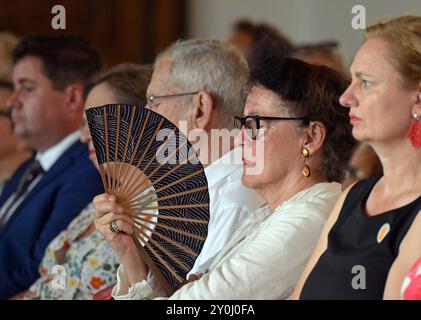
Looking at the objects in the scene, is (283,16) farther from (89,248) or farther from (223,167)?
(223,167)

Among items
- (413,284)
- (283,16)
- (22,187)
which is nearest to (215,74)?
(413,284)

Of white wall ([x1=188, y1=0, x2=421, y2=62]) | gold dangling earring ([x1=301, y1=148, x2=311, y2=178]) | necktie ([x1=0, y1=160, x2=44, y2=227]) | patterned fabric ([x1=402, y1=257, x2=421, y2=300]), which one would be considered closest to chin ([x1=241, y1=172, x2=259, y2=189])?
gold dangling earring ([x1=301, y1=148, x2=311, y2=178])

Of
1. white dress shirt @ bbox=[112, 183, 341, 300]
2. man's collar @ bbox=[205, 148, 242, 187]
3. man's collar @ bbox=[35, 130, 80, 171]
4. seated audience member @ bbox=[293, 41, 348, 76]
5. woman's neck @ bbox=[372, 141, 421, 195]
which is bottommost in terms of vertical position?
man's collar @ bbox=[35, 130, 80, 171]

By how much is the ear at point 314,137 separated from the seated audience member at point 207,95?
13.4 inches

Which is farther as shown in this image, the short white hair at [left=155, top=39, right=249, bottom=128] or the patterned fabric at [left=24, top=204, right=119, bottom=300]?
the patterned fabric at [left=24, top=204, right=119, bottom=300]

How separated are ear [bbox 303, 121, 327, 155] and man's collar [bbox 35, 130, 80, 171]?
161 centimetres

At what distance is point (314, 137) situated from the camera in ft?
7.18

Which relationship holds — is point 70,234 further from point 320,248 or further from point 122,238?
point 320,248

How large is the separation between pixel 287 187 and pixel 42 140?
178 centimetres

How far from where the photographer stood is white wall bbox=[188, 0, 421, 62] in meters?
5.21

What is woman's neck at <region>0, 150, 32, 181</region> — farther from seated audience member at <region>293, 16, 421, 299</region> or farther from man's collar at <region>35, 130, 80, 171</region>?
seated audience member at <region>293, 16, 421, 299</region>

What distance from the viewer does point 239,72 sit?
2.57 meters

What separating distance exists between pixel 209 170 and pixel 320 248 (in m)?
0.63
